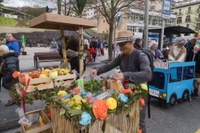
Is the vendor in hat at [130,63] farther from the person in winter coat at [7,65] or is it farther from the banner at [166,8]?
the banner at [166,8]

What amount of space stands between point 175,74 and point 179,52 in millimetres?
764

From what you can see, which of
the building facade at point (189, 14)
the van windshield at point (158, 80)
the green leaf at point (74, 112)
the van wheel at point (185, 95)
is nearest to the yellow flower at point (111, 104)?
the green leaf at point (74, 112)

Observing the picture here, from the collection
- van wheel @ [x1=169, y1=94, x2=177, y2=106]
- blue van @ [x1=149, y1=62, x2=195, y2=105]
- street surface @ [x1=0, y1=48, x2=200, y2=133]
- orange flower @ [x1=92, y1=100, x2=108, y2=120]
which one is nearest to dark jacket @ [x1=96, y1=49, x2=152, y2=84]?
orange flower @ [x1=92, y1=100, x2=108, y2=120]

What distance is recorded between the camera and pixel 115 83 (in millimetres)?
2105

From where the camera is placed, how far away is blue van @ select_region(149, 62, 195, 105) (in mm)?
4223

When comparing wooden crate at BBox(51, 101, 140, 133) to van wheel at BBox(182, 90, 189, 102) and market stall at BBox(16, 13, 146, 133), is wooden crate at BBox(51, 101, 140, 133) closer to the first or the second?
market stall at BBox(16, 13, 146, 133)

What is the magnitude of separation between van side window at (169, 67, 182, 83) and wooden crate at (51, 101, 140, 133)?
263 centimetres

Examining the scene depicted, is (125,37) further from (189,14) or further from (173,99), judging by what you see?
(189,14)

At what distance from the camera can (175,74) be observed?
175 inches

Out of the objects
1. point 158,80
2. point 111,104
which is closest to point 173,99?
point 158,80

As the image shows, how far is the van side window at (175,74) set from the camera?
434cm

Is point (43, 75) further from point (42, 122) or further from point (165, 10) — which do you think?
point (165, 10)

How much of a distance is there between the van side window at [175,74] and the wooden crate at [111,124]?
2.63 m

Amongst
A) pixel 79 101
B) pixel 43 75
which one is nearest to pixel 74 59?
pixel 43 75
